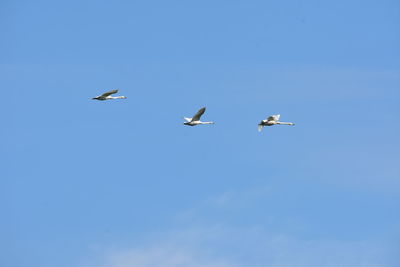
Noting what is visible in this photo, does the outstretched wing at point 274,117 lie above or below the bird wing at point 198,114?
above

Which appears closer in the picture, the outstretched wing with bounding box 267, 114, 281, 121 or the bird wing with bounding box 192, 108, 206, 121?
the bird wing with bounding box 192, 108, 206, 121

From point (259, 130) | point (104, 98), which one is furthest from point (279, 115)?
point (104, 98)

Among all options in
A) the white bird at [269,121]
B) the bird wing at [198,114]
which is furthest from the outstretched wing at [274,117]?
the bird wing at [198,114]

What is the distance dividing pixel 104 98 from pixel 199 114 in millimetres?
13993

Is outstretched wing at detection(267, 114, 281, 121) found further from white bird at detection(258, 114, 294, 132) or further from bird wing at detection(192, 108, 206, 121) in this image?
bird wing at detection(192, 108, 206, 121)

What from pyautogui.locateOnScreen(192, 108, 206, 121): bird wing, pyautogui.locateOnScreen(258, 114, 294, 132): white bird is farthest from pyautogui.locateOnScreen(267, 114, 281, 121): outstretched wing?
pyautogui.locateOnScreen(192, 108, 206, 121): bird wing

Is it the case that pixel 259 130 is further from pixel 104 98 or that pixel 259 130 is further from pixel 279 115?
pixel 104 98

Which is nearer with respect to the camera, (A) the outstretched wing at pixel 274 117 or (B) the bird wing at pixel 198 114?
(B) the bird wing at pixel 198 114

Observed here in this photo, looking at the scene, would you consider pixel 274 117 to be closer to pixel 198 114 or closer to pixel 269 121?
pixel 269 121

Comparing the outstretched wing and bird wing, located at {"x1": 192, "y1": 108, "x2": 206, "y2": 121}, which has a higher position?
the outstretched wing

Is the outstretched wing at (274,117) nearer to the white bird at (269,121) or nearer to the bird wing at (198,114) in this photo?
the white bird at (269,121)

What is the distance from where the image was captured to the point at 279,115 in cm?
15000

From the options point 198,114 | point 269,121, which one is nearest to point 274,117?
point 269,121

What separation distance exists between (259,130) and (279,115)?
20.2ft
